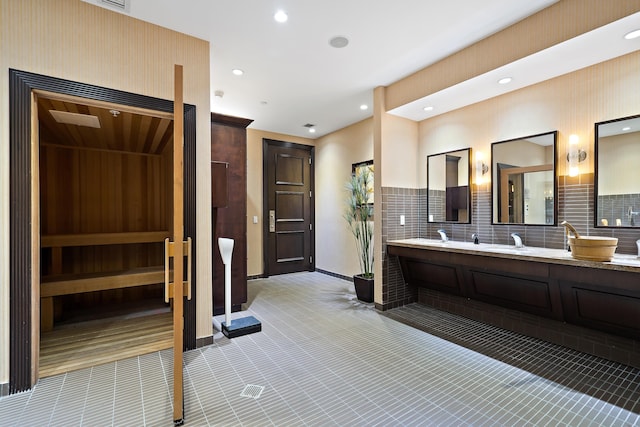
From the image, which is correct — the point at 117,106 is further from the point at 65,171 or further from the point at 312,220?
the point at 312,220

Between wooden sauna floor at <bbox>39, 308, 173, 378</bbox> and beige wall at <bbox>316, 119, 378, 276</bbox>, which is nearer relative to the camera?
wooden sauna floor at <bbox>39, 308, 173, 378</bbox>

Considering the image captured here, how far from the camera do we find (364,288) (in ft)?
13.9

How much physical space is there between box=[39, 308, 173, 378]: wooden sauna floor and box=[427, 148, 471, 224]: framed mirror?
3622 mm

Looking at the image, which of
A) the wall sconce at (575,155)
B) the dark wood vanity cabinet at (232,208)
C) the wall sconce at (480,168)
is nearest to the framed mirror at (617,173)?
the wall sconce at (575,155)

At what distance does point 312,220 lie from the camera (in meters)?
6.49

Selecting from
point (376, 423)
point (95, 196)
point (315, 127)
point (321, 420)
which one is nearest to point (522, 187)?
point (376, 423)

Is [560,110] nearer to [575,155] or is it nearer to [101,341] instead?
[575,155]

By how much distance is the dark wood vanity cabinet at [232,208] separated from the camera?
3.87 metres

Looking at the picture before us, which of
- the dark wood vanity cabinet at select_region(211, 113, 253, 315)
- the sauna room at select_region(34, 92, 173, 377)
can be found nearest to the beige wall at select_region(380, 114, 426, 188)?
the dark wood vanity cabinet at select_region(211, 113, 253, 315)

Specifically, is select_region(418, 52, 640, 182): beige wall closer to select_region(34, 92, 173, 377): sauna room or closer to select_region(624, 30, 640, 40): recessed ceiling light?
select_region(624, 30, 640, 40): recessed ceiling light

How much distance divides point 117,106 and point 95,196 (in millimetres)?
2401

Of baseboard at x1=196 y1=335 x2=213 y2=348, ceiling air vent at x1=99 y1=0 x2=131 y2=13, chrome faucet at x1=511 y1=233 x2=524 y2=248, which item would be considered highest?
ceiling air vent at x1=99 y1=0 x2=131 y2=13

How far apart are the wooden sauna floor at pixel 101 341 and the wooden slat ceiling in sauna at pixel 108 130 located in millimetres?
2234

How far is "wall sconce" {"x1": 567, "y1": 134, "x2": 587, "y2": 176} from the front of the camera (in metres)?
2.85
